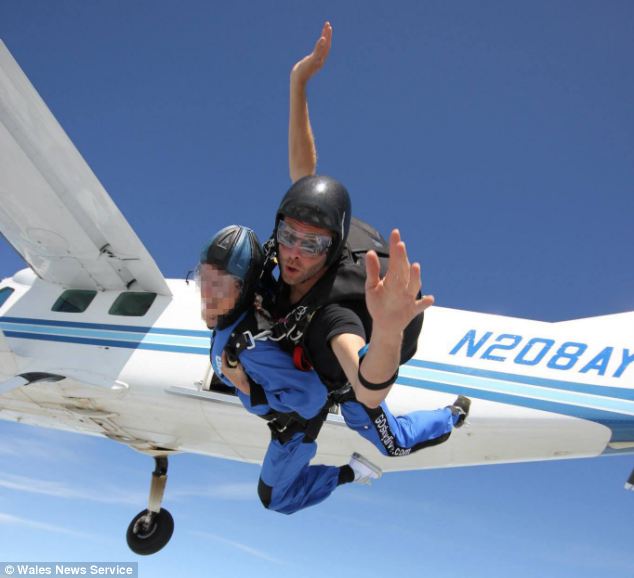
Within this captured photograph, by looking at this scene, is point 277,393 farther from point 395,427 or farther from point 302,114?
point 302,114

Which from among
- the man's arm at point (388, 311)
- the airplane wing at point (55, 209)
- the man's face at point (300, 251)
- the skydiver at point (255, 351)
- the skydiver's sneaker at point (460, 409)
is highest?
the airplane wing at point (55, 209)

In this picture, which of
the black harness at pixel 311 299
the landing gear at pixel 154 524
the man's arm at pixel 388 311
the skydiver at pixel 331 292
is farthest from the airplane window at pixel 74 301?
the man's arm at pixel 388 311

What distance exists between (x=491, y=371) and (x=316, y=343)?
294 cm

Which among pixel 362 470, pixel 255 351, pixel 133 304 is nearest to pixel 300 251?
pixel 255 351

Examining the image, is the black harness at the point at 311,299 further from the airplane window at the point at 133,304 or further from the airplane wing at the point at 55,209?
the airplane wing at the point at 55,209

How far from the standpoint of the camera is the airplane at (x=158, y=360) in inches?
199

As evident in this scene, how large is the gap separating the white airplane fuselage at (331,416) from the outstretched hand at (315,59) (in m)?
2.84

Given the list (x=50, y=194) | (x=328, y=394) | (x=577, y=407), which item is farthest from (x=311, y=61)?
(x=50, y=194)

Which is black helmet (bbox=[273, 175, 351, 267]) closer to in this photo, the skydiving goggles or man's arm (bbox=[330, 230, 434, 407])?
the skydiving goggles

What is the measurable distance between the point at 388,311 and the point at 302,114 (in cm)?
209

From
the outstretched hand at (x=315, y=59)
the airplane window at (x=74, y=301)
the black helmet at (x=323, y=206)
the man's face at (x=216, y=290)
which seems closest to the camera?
the black helmet at (x=323, y=206)

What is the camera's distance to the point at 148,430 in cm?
711

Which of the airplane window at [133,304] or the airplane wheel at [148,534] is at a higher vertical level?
the airplane window at [133,304]

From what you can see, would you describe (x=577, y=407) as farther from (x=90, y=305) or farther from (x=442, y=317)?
(x=90, y=305)
